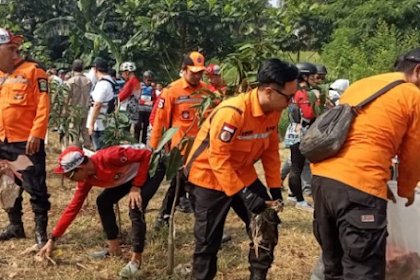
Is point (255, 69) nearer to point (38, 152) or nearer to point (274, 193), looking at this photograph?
point (274, 193)

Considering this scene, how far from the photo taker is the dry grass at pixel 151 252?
155 inches

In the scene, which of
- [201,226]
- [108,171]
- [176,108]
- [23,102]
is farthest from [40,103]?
[201,226]

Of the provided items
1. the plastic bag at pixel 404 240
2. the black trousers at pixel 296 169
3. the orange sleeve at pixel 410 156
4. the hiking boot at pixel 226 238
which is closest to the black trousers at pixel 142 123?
the black trousers at pixel 296 169

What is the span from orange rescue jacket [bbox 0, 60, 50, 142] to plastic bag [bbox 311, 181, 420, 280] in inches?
109

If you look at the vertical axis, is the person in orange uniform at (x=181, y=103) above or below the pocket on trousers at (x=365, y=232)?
above

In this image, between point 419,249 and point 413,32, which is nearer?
point 419,249

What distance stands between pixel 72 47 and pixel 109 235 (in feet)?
54.0

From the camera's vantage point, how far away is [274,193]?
3.52 meters

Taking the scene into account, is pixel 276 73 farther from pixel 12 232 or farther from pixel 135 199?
pixel 12 232

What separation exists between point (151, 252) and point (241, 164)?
1454 millimetres

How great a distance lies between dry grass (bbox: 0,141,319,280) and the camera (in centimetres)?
394

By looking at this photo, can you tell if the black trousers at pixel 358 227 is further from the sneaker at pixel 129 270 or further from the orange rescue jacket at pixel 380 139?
the sneaker at pixel 129 270

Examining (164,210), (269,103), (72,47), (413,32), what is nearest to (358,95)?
(269,103)

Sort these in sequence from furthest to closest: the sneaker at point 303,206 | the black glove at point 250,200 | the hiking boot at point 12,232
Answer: the sneaker at point 303,206
the hiking boot at point 12,232
the black glove at point 250,200
